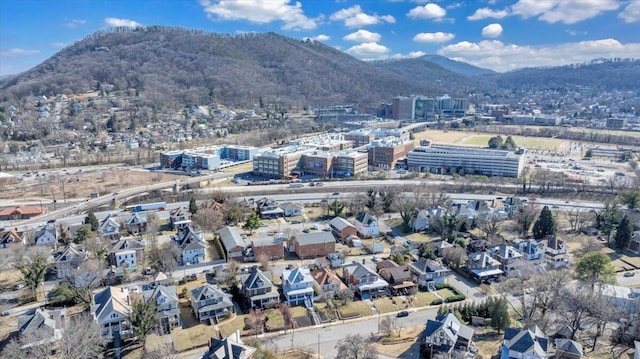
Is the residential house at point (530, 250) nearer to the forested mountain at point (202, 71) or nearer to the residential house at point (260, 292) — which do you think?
the residential house at point (260, 292)

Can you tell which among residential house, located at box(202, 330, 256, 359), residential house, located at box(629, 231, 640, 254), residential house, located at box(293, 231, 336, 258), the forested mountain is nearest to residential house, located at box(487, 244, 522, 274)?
residential house, located at box(629, 231, 640, 254)

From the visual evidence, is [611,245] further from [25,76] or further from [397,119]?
[25,76]

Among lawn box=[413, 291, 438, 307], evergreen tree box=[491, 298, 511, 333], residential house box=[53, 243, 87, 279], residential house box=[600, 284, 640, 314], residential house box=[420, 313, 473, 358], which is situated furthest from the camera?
residential house box=[53, 243, 87, 279]

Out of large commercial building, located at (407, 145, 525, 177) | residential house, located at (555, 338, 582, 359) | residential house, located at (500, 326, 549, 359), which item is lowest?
residential house, located at (555, 338, 582, 359)

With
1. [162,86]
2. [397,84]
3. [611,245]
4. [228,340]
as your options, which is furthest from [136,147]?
[397,84]

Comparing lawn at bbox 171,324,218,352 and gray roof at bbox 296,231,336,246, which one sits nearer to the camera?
lawn at bbox 171,324,218,352

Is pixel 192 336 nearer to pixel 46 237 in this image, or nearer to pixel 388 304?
pixel 388 304

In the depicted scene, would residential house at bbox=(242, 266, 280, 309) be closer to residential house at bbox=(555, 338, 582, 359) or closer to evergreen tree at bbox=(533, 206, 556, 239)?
residential house at bbox=(555, 338, 582, 359)
